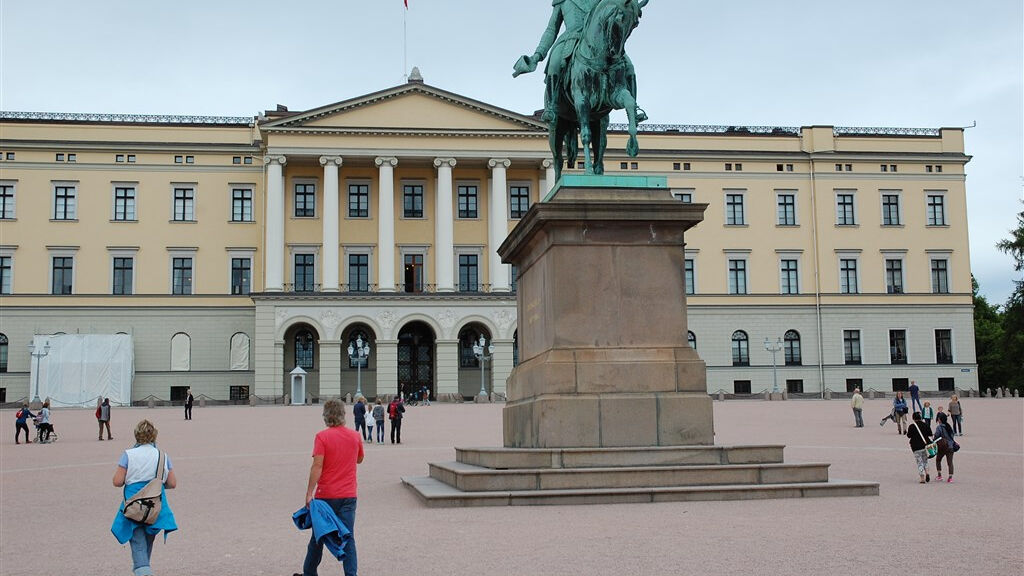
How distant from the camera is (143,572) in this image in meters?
7.59

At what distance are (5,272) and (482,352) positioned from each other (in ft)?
91.1

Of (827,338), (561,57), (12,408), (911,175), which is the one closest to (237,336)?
(12,408)

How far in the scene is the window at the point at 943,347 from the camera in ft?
218

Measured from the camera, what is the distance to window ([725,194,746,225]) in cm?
6700

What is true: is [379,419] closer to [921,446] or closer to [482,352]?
[921,446]

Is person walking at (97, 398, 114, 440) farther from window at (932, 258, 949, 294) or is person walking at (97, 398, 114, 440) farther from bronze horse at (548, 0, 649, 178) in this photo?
window at (932, 258, 949, 294)

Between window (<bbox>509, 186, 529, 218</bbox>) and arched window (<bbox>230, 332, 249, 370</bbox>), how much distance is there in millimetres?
17324

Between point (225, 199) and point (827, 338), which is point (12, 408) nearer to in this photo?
point (225, 199)

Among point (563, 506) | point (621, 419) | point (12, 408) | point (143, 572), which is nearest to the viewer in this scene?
point (143, 572)

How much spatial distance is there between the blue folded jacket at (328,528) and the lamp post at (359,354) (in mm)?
47235

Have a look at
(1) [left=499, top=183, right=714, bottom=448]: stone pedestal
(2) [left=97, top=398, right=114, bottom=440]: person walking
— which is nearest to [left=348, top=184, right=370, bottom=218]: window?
(2) [left=97, top=398, right=114, bottom=440]: person walking

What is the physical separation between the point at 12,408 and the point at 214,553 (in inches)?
2091

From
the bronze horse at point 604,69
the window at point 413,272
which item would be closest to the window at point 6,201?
the window at point 413,272

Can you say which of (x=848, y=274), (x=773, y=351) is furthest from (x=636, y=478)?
(x=848, y=274)
